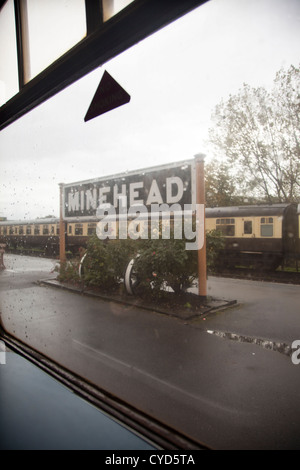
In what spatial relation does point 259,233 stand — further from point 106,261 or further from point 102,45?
point 102,45

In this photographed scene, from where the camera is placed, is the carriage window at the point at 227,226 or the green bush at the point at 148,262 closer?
the green bush at the point at 148,262

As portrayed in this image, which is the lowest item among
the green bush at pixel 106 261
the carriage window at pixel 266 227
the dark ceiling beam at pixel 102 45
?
the green bush at pixel 106 261

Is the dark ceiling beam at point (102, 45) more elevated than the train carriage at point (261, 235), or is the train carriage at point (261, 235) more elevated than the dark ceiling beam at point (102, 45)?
the dark ceiling beam at point (102, 45)

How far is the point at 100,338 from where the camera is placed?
3703 millimetres

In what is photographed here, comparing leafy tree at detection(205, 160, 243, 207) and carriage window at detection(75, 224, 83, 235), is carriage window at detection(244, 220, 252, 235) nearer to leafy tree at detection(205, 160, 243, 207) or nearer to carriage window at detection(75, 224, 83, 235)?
leafy tree at detection(205, 160, 243, 207)

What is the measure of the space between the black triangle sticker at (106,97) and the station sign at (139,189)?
9.87 ft

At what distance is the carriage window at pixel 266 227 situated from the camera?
10239 mm

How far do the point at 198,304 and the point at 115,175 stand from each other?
2.89m

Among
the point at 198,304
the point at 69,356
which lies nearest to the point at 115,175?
the point at 198,304

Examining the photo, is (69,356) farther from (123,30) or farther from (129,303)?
(123,30)

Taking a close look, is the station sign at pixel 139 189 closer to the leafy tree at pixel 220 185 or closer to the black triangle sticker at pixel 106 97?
the black triangle sticker at pixel 106 97

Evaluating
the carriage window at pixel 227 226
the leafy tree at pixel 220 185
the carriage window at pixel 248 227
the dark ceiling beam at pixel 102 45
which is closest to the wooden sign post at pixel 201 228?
the dark ceiling beam at pixel 102 45

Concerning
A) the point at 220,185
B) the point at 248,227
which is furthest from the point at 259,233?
the point at 220,185

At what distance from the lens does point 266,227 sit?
1034 cm
